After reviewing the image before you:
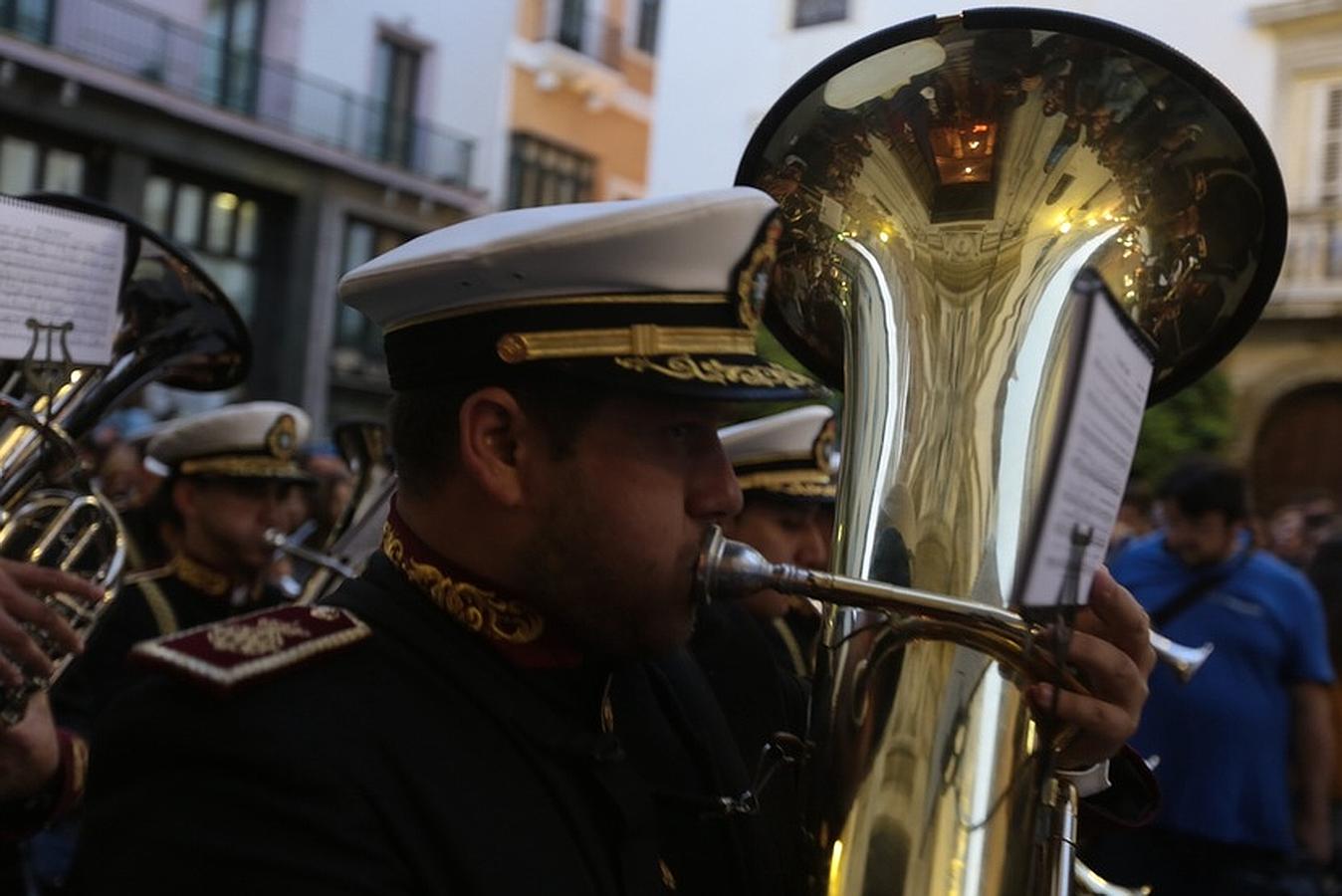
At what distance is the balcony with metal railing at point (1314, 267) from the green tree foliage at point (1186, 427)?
1.02 metres

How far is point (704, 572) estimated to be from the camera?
141 centimetres

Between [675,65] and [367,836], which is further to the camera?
[675,65]

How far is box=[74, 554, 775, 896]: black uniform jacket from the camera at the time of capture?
3.96 feet

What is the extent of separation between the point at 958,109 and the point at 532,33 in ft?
66.9

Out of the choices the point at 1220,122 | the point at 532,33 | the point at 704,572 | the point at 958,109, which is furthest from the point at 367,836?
the point at 532,33

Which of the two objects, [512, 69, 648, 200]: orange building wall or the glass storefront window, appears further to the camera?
[512, 69, 648, 200]: orange building wall

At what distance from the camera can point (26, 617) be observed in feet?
6.03

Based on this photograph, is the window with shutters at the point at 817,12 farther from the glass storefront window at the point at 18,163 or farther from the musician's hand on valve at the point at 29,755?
the musician's hand on valve at the point at 29,755

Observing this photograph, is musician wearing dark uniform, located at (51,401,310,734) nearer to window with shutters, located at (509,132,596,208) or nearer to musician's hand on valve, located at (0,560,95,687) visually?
musician's hand on valve, located at (0,560,95,687)

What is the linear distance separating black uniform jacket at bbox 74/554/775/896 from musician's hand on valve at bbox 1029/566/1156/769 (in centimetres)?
47

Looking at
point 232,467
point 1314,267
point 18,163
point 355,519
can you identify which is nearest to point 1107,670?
point 355,519

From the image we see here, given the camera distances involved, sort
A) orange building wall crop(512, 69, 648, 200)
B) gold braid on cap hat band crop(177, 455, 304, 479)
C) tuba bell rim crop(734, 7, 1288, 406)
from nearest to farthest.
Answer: tuba bell rim crop(734, 7, 1288, 406), gold braid on cap hat band crop(177, 455, 304, 479), orange building wall crop(512, 69, 648, 200)

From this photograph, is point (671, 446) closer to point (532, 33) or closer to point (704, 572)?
point (704, 572)

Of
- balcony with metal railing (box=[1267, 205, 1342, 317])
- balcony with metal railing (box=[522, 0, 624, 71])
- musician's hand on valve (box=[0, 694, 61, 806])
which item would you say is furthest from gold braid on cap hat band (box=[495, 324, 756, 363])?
balcony with metal railing (box=[522, 0, 624, 71])
